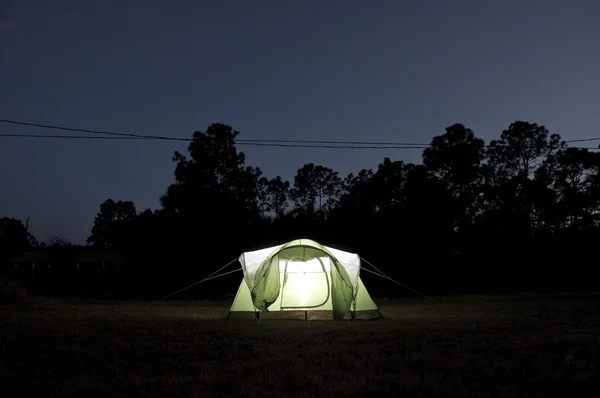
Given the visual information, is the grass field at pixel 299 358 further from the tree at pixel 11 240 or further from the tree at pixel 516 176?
the tree at pixel 11 240

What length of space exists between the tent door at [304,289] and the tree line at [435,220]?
23.4 metres

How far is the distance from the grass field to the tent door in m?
2.45

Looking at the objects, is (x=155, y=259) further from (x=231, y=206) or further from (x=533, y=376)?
(x=533, y=376)

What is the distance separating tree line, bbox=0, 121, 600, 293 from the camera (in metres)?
42.9

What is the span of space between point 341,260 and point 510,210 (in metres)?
34.7

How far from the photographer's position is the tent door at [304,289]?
1576cm

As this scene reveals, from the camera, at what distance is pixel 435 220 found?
44438mm

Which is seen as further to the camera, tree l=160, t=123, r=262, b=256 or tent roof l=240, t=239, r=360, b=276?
tree l=160, t=123, r=262, b=256

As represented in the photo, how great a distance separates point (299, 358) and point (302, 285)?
769 centimetres

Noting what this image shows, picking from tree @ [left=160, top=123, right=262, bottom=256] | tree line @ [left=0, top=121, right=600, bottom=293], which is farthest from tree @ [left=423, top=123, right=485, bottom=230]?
tree @ [left=160, top=123, right=262, bottom=256]

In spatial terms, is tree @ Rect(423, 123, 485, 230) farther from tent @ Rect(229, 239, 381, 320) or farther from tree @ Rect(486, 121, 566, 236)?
tent @ Rect(229, 239, 381, 320)

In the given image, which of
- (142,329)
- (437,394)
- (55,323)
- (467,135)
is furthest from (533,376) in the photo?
(467,135)

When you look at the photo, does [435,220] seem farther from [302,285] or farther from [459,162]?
[302,285]

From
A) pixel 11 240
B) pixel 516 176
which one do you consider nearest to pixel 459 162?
pixel 516 176
